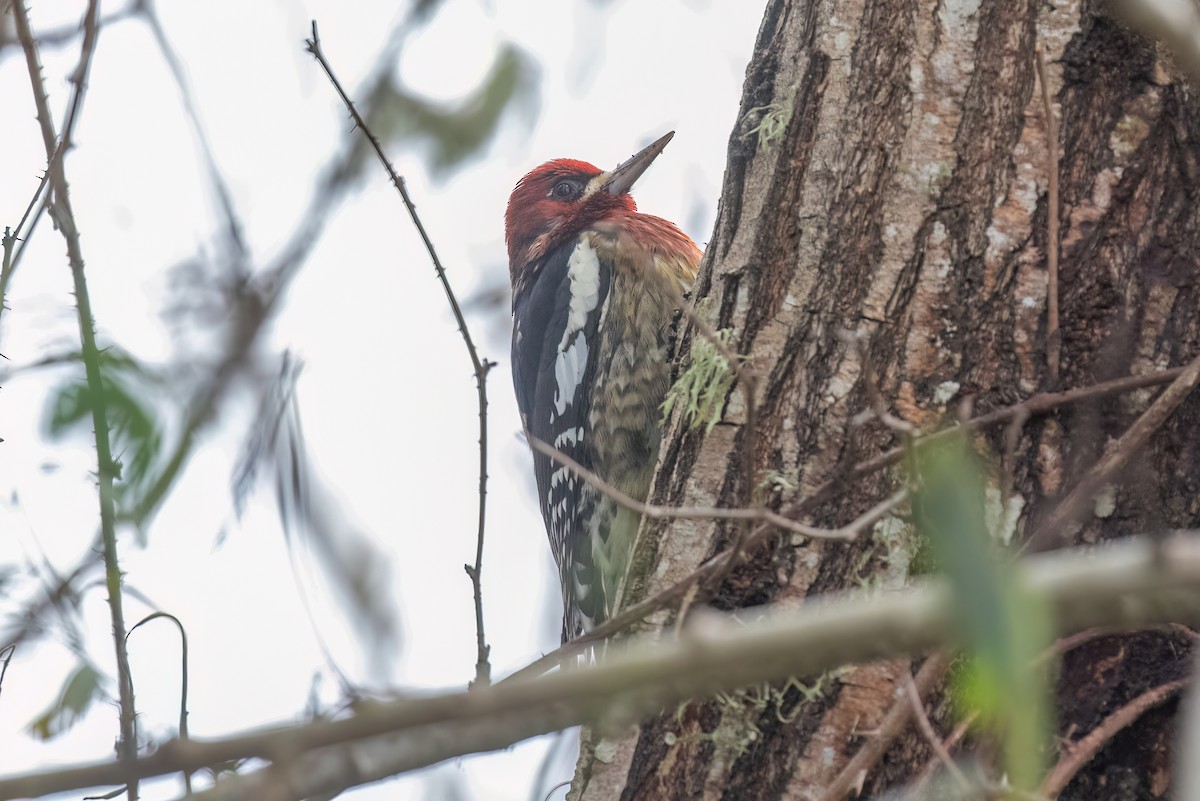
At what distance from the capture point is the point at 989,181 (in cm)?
170

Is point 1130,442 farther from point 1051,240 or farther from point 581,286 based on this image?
point 581,286

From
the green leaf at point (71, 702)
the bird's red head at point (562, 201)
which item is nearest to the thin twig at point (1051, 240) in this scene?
the green leaf at point (71, 702)

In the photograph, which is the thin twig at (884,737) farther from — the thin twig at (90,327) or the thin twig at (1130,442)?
the thin twig at (90,327)

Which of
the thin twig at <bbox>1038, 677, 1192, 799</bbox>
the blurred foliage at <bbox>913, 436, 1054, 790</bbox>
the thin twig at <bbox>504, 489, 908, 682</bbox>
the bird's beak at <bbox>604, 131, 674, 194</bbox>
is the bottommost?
the blurred foliage at <bbox>913, 436, 1054, 790</bbox>

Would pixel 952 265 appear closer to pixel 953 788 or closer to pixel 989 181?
pixel 989 181

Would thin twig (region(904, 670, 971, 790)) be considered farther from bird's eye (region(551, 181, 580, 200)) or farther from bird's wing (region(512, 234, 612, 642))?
bird's eye (region(551, 181, 580, 200))

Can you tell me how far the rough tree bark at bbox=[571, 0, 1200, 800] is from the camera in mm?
1521

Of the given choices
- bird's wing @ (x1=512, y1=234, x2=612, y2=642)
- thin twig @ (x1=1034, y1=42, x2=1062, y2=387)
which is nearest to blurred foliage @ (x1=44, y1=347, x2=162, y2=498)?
thin twig @ (x1=1034, y1=42, x2=1062, y2=387)

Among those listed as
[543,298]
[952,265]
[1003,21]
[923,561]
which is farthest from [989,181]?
[543,298]

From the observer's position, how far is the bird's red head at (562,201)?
4250mm

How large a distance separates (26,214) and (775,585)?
4.50ft

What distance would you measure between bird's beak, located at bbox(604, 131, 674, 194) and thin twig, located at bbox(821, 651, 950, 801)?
313 centimetres

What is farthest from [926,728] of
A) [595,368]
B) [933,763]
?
[595,368]

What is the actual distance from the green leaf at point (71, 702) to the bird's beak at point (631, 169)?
116 inches
